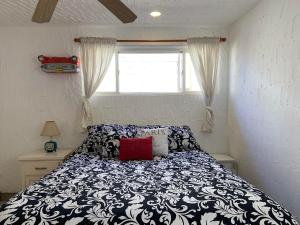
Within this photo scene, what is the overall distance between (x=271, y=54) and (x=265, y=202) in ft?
4.99

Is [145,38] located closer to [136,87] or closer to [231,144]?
[136,87]

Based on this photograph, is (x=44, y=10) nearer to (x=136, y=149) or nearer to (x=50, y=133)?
(x=136, y=149)

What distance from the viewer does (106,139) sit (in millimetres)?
2875

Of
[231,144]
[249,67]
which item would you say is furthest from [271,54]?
[231,144]

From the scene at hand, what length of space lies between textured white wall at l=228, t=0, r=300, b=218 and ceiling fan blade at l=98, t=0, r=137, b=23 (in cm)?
130

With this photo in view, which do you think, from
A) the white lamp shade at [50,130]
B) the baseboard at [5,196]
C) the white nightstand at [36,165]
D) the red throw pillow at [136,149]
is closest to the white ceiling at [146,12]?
the white lamp shade at [50,130]

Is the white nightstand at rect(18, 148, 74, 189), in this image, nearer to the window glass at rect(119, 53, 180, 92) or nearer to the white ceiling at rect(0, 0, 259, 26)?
the window glass at rect(119, 53, 180, 92)

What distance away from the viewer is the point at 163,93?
141 inches

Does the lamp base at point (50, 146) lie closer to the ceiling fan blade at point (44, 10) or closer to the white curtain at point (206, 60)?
the ceiling fan blade at point (44, 10)

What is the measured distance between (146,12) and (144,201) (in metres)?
2.20

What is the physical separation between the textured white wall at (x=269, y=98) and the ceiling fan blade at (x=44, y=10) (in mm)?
1794

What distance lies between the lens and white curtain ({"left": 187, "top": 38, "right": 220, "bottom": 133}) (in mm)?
3447

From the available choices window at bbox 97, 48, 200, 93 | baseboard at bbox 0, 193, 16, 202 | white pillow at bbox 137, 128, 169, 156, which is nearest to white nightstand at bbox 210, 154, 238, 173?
white pillow at bbox 137, 128, 169, 156

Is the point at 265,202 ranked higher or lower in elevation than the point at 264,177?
higher
